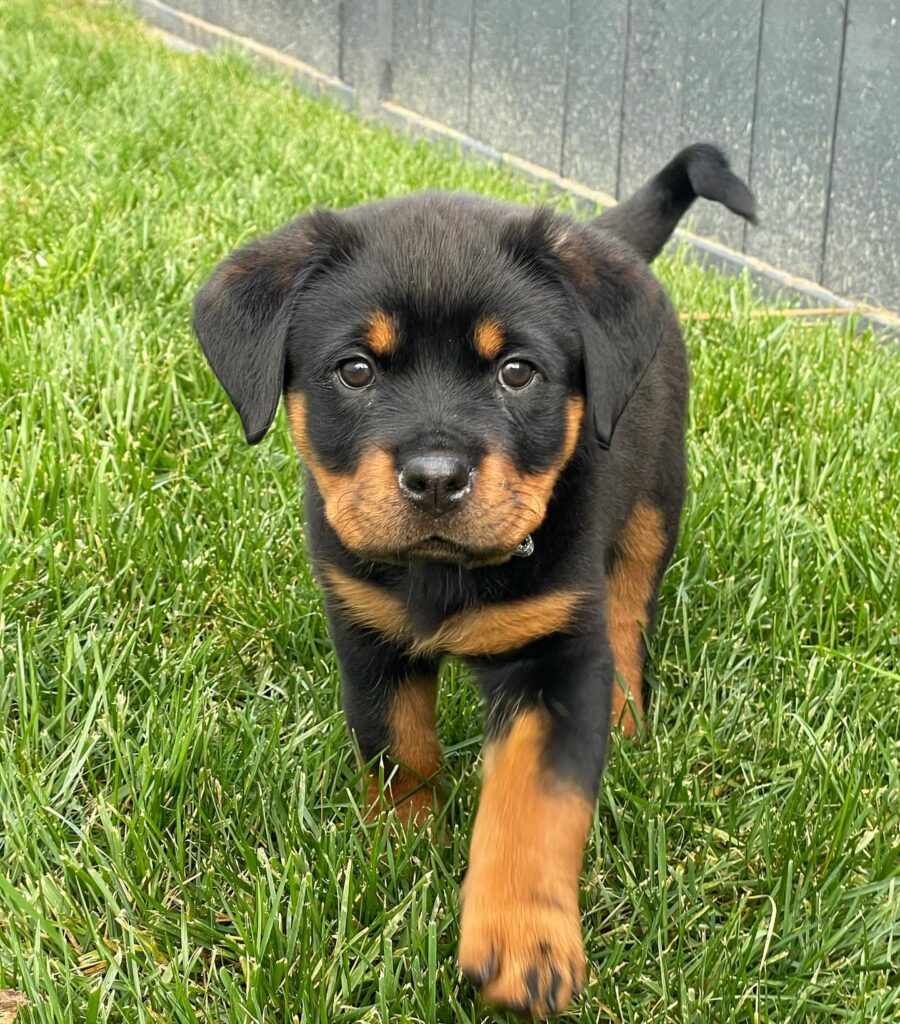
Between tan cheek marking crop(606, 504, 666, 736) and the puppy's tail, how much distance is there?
0.65 meters

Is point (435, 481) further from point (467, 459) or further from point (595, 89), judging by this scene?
point (595, 89)

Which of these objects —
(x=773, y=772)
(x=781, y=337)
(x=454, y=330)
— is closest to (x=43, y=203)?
(x=781, y=337)

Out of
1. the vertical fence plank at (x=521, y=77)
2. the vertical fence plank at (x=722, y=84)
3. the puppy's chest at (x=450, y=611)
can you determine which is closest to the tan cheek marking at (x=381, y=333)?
the puppy's chest at (x=450, y=611)

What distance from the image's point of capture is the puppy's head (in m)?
1.99

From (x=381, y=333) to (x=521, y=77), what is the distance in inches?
182

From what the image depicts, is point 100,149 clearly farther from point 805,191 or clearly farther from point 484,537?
point 484,537

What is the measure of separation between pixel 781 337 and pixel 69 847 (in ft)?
8.90

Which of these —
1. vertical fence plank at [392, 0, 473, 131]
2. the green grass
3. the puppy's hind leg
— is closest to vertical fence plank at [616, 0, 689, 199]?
vertical fence plank at [392, 0, 473, 131]

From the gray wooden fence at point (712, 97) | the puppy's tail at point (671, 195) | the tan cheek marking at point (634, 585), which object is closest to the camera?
the tan cheek marking at point (634, 585)

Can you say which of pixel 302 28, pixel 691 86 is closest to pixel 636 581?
pixel 691 86

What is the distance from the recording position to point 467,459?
1958 mm

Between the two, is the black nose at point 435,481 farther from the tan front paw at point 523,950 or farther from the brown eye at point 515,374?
the tan front paw at point 523,950

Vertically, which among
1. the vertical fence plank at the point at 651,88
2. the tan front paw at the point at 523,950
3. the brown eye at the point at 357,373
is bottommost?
the vertical fence plank at the point at 651,88

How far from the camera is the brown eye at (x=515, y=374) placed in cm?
213
